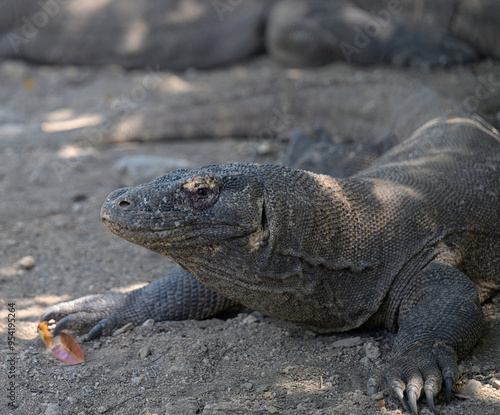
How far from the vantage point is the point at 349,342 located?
10.8ft

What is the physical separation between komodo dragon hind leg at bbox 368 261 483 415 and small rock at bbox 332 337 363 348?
25 cm

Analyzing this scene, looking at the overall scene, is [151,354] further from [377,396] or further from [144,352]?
[377,396]

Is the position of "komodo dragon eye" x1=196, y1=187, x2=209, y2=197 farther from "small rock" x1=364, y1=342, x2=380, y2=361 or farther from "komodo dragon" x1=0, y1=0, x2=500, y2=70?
"komodo dragon" x1=0, y1=0, x2=500, y2=70

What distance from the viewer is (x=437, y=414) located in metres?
2.61

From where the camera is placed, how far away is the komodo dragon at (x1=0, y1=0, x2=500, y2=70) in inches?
318

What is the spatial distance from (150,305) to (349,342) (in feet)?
3.85

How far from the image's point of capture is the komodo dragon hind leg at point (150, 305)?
3.61 m

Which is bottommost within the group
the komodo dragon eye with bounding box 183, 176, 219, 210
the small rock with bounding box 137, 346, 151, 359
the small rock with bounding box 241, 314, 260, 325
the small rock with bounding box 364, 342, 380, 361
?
the small rock with bounding box 241, 314, 260, 325

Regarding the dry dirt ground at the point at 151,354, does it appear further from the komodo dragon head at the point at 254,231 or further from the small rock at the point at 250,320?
the komodo dragon head at the point at 254,231

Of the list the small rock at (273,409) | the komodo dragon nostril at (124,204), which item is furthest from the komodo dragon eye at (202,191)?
the small rock at (273,409)

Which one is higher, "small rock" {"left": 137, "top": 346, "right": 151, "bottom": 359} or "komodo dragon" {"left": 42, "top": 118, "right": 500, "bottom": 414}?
"komodo dragon" {"left": 42, "top": 118, "right": 500, "bottom": 414}

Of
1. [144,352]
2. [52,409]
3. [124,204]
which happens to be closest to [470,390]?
[144,352]

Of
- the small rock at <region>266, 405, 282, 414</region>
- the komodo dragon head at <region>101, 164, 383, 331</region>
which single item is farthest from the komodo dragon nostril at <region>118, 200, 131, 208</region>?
the small rock at <region>266, 405, 282, 414</region>

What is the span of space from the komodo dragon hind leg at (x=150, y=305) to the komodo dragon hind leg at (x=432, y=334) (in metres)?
1.15
